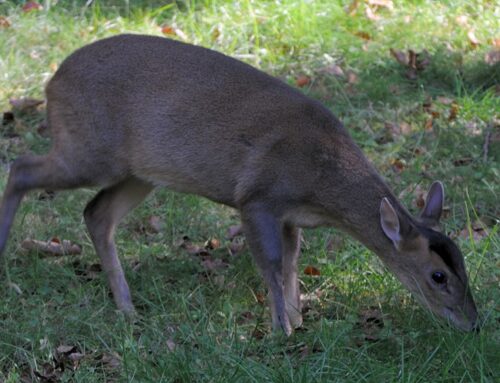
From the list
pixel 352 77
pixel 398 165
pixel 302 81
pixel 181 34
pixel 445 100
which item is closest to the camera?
pixel 398 165

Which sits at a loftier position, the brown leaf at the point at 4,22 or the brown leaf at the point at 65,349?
the brown leaf at the point at 65,349

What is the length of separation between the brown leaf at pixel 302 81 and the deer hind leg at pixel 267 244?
2.75 m

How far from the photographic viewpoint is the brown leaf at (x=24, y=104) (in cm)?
793

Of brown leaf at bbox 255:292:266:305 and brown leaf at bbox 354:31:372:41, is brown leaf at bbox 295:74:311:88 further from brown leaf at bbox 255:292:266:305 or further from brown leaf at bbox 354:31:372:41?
brown leaf at bbox 255:292:266:305

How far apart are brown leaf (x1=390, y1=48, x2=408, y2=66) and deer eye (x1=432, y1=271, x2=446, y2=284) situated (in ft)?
11.3

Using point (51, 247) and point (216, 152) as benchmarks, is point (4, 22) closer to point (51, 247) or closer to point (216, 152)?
point (51, 247)

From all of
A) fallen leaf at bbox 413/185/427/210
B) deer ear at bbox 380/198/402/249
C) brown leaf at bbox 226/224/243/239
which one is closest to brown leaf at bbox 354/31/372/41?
fallen leaf at bbox 413/185/427/210

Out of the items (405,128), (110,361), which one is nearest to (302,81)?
(405,128)

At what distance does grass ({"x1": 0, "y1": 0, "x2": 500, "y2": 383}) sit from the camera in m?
4.77

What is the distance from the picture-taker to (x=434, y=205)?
565cm

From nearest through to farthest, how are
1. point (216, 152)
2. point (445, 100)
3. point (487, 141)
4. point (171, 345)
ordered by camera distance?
point (171, 345), point (216, 152), point (487, 141), point (445, 100)

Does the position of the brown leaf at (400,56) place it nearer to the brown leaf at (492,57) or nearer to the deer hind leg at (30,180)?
the brown leaf at (492,57)

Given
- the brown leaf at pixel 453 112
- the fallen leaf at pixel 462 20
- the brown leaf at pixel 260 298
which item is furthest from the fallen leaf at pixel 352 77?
the brown leaf at pixel 260 298

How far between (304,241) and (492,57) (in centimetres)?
290
